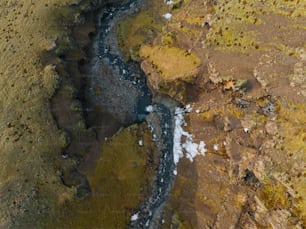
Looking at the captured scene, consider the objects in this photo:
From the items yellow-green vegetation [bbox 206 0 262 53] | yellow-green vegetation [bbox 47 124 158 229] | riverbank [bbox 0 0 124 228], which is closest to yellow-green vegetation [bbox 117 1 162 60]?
riverbank [bbox 0 0 124 228]

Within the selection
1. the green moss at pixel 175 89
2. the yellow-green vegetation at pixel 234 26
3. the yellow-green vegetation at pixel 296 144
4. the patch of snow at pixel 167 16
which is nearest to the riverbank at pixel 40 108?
the patch of snow at pixel 167 16

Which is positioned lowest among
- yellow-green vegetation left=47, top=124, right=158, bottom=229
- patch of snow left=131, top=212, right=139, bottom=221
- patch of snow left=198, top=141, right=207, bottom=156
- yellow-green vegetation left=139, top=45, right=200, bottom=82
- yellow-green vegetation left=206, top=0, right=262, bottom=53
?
patch of snow left=131, top=212, right=139, bottom=221

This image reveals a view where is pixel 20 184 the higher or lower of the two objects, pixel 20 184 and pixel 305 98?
the higher

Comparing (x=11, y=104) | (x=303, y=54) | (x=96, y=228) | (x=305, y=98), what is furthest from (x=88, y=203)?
(x=303, y=54)

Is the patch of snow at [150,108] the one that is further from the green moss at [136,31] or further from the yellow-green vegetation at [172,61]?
the green moss at [136,31]

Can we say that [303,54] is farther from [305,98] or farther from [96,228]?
[96,228]

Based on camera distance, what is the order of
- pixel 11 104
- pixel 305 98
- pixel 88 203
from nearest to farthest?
pixel 305 98
pixel 88 203
pixel 11 104

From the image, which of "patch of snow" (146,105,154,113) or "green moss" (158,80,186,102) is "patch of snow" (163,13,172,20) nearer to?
"green moss" (158,80,186,102)

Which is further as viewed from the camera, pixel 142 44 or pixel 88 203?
pixel 142 44
